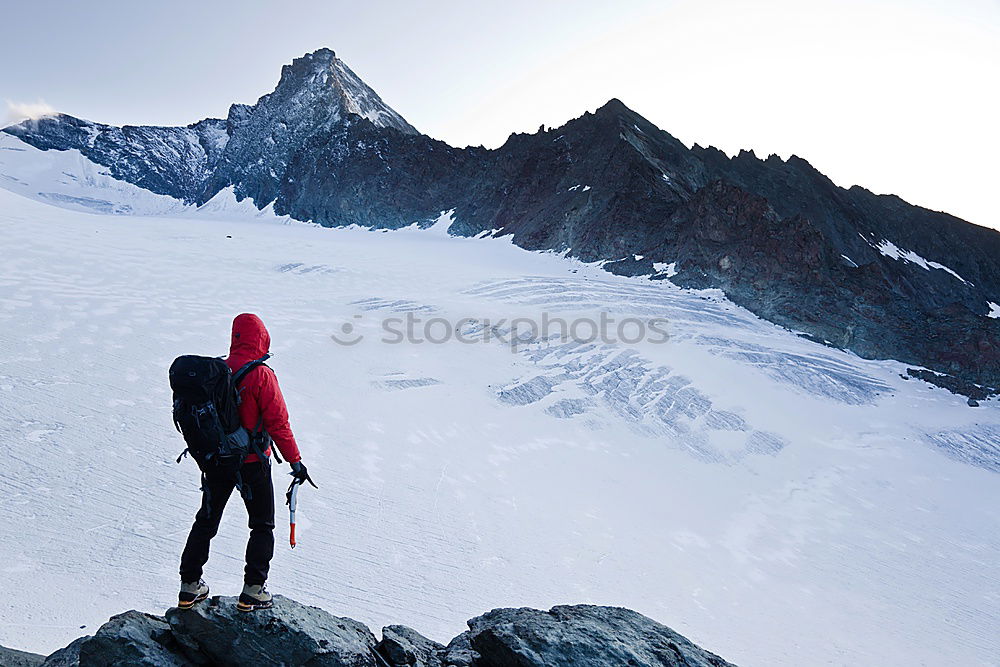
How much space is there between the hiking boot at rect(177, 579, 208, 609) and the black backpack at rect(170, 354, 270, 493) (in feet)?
2.80

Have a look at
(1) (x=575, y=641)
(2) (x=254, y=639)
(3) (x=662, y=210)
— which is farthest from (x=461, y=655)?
(3) (x=662, y=210)

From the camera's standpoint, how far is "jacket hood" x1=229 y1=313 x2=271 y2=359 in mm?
4219

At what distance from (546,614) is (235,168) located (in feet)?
A: 362

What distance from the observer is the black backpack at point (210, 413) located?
3805 mm

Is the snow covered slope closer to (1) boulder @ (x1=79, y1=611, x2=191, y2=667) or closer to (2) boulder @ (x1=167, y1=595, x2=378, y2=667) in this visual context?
(1) boulder @ (x1=79, y1=611, x2=191, y2=667)

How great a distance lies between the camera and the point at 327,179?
7675cm

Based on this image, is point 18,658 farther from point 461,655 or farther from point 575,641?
point 575,641

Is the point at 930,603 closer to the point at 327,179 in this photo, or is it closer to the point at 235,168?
the point at 327,179

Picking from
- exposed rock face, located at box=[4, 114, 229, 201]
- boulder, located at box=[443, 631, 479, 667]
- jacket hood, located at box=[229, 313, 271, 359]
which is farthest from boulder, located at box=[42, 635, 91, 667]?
exposed rock face, located at box=[4, 114, 229, 201]

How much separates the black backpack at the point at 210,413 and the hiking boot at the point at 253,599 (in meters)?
0.84

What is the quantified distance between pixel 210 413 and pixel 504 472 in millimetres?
8210

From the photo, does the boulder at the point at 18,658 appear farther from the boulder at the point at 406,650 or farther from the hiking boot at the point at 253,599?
the boulder at the point at 406,650

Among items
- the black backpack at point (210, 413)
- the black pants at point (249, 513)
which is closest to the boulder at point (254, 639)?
the black pants at point (249, 513)

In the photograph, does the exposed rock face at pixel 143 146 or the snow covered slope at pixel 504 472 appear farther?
the exposed rock face at pixel 143 146
